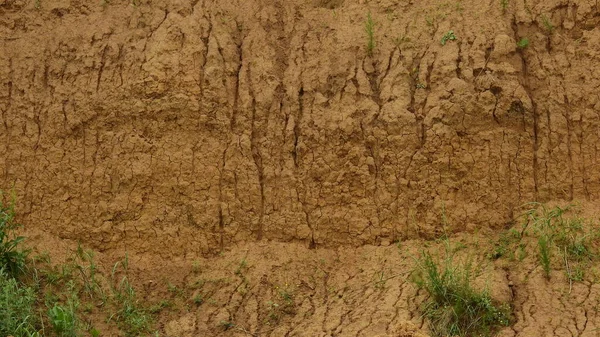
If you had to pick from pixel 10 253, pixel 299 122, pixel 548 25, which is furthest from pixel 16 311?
pixel 548 25

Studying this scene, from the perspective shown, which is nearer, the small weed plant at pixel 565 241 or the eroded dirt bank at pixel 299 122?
the small weed plant at pixel 565 241

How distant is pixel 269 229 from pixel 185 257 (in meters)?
0.71

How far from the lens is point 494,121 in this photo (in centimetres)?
634

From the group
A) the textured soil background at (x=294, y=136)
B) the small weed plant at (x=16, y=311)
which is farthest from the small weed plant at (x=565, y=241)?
the small weed plant at (x=16, y=311)

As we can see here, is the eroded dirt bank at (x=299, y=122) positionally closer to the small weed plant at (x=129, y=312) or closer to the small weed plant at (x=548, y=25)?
the small weed plant at (x=548, y=25)

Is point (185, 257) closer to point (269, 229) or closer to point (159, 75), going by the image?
point (269, 229)

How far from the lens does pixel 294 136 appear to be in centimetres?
664

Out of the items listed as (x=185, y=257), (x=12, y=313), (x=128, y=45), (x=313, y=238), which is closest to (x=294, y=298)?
(x=313, y=238)

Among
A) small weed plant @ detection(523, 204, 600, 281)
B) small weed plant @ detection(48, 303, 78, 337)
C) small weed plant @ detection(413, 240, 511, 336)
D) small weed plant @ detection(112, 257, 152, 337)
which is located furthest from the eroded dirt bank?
small weed plant @ detection(48, 303, 78, 337)

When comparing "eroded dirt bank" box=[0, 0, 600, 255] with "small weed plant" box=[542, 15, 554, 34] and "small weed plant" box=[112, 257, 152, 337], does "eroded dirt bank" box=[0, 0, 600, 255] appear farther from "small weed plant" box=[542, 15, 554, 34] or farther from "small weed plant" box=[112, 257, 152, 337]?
"small weed plant" box=[112, 257, 152, 337]

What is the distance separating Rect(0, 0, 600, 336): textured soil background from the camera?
6.29 meters

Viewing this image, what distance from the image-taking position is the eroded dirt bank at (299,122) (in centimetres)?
633

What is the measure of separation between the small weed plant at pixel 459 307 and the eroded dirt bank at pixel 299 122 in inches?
34.7

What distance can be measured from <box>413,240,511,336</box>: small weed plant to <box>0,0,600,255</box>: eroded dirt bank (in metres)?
0.88
